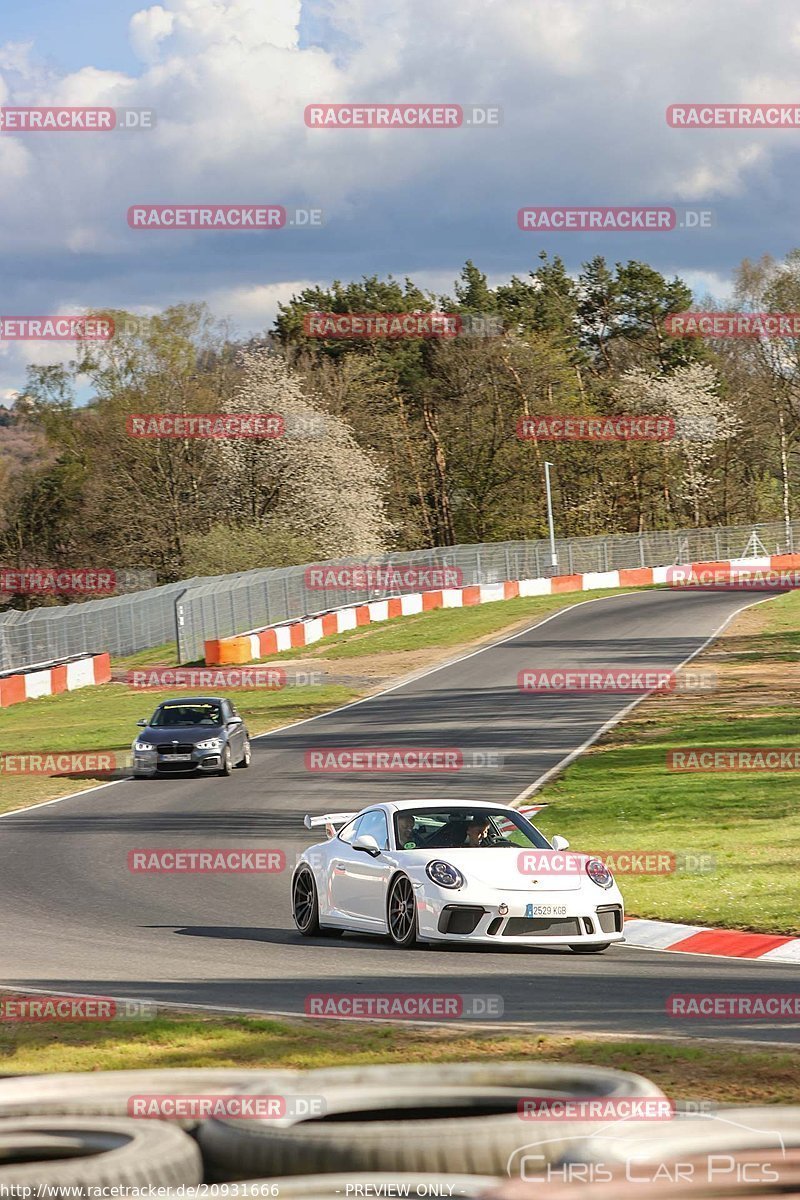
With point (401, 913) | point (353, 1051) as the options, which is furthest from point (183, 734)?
point (353, 1051)

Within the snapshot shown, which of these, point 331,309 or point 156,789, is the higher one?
point 331,309

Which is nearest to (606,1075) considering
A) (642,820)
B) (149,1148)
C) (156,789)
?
(149,1148)

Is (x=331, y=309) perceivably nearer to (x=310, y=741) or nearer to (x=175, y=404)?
(x=175, y=404)

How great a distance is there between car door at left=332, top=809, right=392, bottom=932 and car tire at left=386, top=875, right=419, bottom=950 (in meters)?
0.10

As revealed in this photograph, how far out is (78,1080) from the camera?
698cm

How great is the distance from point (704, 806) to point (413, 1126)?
54.9 feet

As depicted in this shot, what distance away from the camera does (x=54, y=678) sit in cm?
4666

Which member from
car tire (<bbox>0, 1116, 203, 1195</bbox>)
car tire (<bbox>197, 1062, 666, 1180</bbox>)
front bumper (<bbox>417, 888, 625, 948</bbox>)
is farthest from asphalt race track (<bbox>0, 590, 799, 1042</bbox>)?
car tire (<bbox>0, 1116, 203, 1195</bbox>)

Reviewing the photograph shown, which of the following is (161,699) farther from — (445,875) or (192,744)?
(445,875)

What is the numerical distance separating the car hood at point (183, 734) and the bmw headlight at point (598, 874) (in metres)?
15.6

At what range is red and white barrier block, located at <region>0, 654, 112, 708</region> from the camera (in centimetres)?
4441

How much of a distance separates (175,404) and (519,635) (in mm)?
34396

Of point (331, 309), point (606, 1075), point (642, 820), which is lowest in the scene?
point (642, 820)

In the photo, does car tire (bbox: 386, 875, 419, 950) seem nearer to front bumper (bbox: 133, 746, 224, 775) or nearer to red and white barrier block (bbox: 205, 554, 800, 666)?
front bumper (bbox: 133, 746, 224, 775)
